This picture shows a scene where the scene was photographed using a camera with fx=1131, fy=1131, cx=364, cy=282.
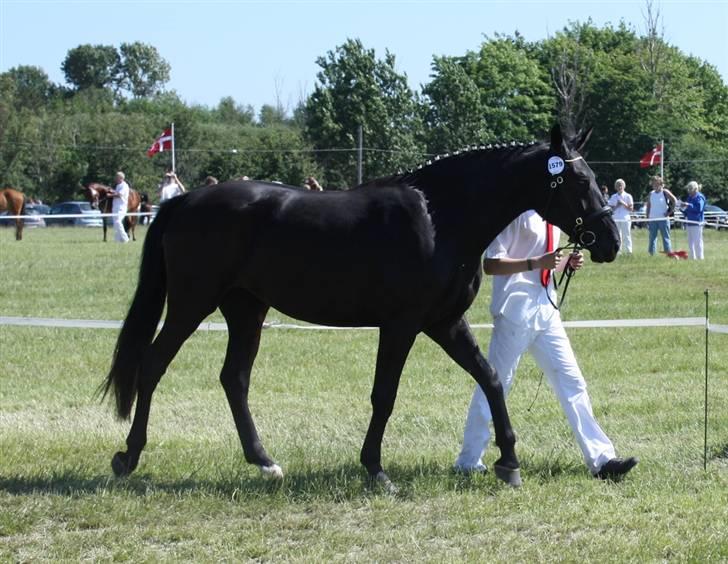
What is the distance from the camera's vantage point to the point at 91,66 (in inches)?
5807

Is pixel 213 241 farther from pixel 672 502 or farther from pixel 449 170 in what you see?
pixel 672 502

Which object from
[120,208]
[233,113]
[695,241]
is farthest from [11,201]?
[233,113]

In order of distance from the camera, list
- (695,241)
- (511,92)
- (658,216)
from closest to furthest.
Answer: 1. (695,241)
2. (658,216)
3. (511,92)

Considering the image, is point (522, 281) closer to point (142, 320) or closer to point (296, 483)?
point (296, 483)

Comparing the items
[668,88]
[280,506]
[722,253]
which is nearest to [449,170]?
[280,506]

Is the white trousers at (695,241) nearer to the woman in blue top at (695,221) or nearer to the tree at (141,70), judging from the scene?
the woman in blue top at (695,221)

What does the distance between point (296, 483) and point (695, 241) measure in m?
21.1

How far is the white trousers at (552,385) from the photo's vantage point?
6.94 meters

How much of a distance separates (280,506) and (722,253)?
985 inches

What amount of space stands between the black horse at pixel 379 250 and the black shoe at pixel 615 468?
55 cm

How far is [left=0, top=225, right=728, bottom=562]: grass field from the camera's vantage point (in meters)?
5.58

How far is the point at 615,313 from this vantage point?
51.2 ft

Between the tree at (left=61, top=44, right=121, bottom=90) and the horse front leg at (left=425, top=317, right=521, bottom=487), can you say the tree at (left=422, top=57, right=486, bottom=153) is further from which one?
the tree at (left=61, top=44, right=121, bottom=90)

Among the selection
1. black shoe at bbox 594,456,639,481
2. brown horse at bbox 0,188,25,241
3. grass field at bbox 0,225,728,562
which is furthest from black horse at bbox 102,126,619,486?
brown horse at bbox 0,188,25,241
